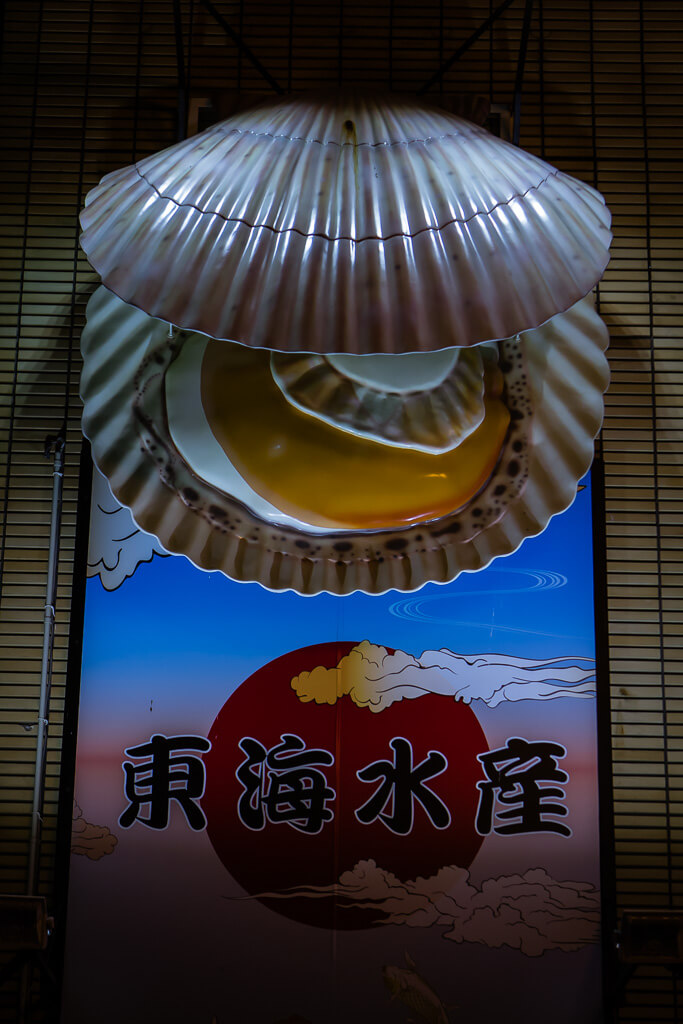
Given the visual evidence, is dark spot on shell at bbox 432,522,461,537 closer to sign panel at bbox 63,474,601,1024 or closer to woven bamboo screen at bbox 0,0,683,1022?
sign panel at bbox 63,474,601,1024

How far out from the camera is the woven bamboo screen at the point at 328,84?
1.78m

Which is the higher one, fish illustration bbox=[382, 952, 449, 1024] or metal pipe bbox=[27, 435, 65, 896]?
metal pipe bbox=[27, 435, 65, 896]

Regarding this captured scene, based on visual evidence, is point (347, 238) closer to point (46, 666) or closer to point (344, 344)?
point (344, 344)

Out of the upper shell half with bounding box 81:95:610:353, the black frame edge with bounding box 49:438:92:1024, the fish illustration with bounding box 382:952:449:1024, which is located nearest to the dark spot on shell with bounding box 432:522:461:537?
the upper shell half with bounding box 81:95:610:353

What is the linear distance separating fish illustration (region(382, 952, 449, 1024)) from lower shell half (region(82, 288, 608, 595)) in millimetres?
910

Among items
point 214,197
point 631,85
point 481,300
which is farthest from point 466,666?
point 631,85

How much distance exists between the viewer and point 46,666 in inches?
66.7

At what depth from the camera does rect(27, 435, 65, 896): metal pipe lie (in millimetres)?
1643

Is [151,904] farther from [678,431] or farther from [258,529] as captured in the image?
[678,431]

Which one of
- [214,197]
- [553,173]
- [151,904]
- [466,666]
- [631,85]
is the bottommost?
[151,904]

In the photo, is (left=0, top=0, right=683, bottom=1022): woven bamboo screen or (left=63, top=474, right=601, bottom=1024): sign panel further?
(left=0, top=0, right=683, bottom=1022): woven bamboo screen

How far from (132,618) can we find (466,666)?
75cm

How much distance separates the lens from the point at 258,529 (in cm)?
128

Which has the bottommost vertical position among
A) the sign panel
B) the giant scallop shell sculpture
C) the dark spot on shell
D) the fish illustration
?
the fish illustration
